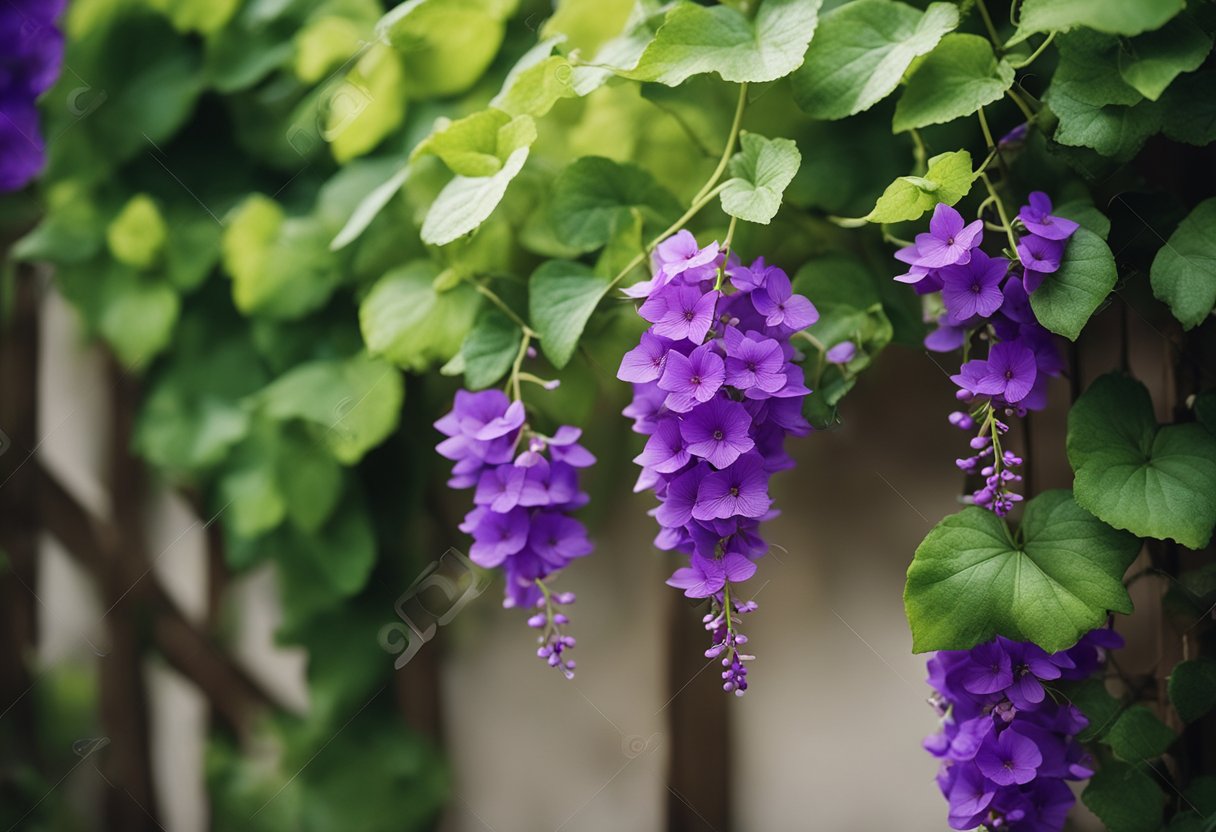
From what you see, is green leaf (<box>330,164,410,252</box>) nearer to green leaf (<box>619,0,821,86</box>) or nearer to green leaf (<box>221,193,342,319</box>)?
green leaf (<box>221,193,342,319</box>)

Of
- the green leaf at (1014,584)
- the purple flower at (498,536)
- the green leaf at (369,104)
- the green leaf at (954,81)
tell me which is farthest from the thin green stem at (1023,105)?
the green leaf at (369,104)

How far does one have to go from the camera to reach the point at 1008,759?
0.76 metres

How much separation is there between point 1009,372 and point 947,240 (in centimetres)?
12

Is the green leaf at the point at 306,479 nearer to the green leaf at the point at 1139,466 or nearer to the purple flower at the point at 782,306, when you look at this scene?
the purple flower at the point at 782,306

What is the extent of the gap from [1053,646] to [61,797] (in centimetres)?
173

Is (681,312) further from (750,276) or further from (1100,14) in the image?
(1100,14)

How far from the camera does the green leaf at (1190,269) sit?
730 millimetres

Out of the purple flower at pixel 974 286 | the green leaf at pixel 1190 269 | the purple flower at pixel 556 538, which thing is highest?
the purple flower at pixel 974 286

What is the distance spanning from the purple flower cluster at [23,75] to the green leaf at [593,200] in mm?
1047

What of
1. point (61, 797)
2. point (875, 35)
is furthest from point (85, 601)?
point (875, 35)

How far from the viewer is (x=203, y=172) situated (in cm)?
144

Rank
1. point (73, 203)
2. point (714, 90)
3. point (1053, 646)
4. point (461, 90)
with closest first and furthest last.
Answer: point (1053, 646) < point (714, 90) < point (461, 90) < point (73, 203)

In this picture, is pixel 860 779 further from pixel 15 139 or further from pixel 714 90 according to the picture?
pixel 15 139

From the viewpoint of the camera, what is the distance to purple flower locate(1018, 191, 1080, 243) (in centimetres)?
74
